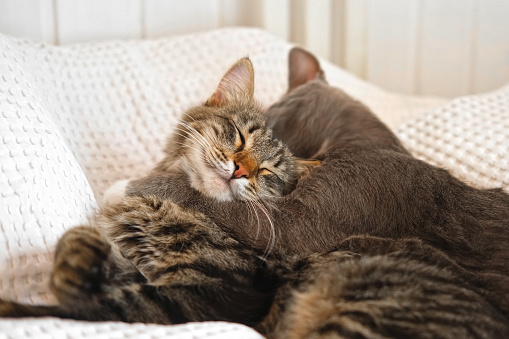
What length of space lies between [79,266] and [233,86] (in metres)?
0.88

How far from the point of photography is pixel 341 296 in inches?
45.4

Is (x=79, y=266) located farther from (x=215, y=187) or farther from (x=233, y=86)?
(x=233, y=86)

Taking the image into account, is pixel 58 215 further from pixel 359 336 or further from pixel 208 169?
pixel 359 336

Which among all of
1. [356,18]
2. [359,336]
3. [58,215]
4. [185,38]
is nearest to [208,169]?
[58,215]

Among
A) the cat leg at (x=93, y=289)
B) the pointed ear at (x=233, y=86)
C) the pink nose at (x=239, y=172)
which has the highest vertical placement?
the pointed ear at (x=233, y=86)

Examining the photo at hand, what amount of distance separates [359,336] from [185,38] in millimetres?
1770

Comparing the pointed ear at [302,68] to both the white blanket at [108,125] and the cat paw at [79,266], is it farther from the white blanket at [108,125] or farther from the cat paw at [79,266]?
the cat paw at [79,266]

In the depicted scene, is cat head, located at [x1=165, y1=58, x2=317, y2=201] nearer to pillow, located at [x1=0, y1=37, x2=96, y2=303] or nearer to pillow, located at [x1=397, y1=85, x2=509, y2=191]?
pillow, located at [x1=0, y1=37, x2=96, y2=303]

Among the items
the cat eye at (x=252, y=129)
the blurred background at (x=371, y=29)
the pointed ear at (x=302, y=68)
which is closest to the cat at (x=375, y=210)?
the cat eye at (x=252, y=129)

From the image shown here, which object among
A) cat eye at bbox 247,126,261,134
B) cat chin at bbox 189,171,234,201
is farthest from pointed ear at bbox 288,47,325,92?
cat chin at bbox 189,171,234,201

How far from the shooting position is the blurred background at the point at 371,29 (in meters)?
2.43

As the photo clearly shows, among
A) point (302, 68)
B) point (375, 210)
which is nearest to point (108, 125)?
point (302, 68)

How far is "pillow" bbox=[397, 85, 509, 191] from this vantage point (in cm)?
169

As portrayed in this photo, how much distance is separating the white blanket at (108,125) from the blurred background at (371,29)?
193 mm
